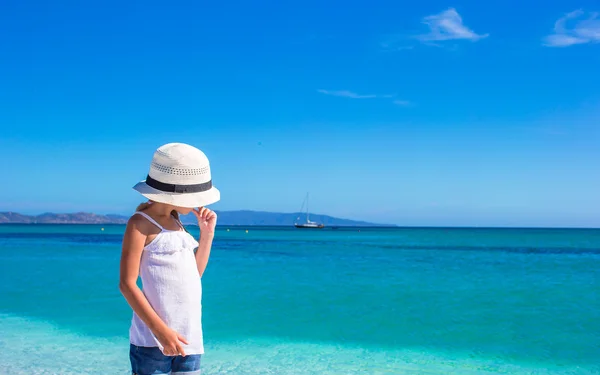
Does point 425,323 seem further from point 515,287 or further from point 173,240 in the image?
point 173,240

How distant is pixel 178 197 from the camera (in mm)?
2221

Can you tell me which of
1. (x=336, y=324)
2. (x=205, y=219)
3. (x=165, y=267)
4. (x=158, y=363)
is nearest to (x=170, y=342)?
(x=158, y=363)

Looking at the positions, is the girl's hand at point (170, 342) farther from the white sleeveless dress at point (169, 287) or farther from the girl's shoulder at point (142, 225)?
the girl's shoulder at point (142, 225)

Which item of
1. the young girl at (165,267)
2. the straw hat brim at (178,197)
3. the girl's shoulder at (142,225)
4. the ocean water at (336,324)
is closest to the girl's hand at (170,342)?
the young girl at (165,267)

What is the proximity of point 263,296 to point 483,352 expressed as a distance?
7129 mm

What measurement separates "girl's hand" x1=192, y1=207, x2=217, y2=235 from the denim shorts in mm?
518

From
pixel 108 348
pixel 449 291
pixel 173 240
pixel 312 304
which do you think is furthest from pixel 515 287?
pixel 173 240

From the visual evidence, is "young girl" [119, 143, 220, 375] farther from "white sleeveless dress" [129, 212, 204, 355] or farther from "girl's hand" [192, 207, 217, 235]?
"girl's hand" [192, 207, 217, 235]

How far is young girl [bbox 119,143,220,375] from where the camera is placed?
2.17 metres

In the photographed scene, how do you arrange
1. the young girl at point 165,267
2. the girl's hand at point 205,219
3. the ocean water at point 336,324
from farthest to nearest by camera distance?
the ocean water at point 336,324 < the girl's hand at point 205,219 < the young girl at point 165,267

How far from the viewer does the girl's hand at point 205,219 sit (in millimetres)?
2496

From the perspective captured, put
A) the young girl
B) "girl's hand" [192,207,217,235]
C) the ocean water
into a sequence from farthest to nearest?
1. the ocean water
2. "girl's hand" [192,207,217,235]
3. the young girl

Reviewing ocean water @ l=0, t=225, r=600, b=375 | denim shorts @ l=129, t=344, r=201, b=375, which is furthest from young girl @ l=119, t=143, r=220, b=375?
ocean water @ l=0, t=225, r=600, b=375

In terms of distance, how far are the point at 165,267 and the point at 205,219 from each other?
1.11ft
